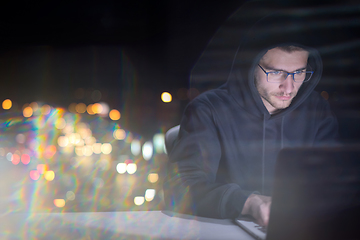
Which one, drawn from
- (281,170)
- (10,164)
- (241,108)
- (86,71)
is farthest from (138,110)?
(281,170)

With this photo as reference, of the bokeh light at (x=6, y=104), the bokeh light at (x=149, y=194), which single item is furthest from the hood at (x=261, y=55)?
the bokeh light at (x=149, y=194)

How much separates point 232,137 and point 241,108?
0.54 feet

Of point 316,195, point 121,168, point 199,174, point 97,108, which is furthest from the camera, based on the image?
point 121,168

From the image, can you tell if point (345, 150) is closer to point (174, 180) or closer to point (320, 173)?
point (320, 173)

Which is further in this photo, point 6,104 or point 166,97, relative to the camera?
point 166,97

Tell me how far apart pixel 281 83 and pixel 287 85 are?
0.03 metres

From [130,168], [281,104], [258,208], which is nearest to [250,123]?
[281,104]

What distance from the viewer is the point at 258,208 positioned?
680mm

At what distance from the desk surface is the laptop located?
175 millimetres

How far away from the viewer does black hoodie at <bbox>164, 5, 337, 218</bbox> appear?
1.24 metres

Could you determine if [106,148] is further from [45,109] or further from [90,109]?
[45,109]

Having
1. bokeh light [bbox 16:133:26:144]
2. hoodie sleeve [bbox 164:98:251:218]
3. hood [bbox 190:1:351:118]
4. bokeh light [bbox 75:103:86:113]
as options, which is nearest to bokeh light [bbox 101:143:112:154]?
bokeh light [bbox 75:103:86:113]

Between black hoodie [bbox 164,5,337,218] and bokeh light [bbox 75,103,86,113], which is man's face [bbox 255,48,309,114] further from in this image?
bokeh light [bbox 75,103,86,113]

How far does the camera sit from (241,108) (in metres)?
1.36
